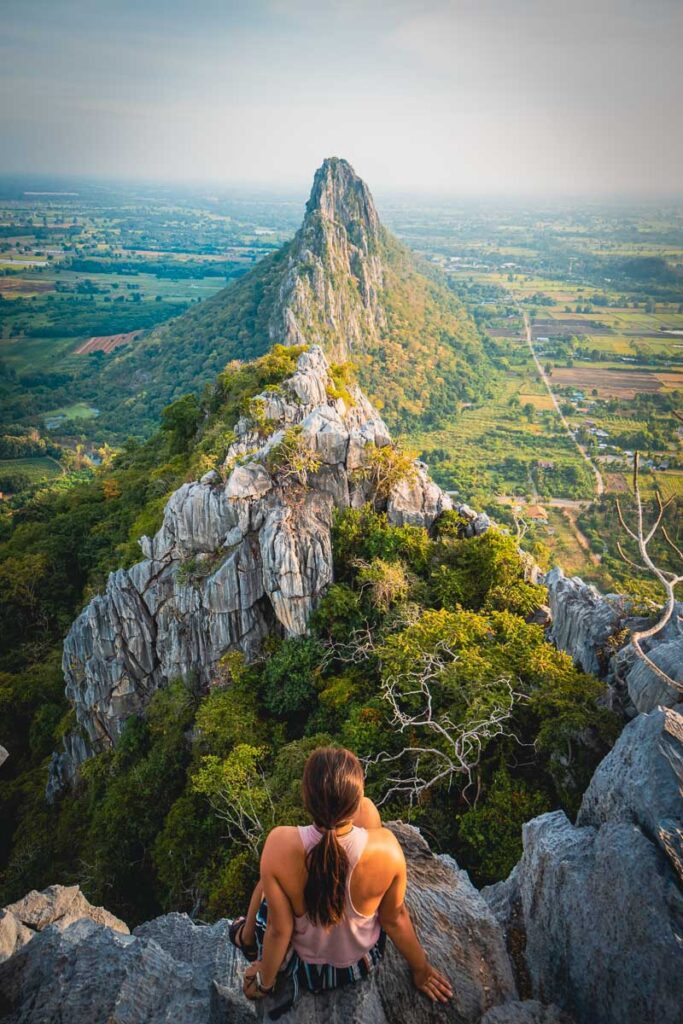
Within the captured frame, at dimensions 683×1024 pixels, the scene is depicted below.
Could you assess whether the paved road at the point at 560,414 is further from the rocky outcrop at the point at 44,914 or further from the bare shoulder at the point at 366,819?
the bare shoulder at the point at 366,819

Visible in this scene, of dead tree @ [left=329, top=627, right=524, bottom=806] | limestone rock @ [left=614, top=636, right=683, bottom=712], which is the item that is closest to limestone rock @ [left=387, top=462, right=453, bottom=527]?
dead tree @ [left=329, top=627, right=524, bottom=806]

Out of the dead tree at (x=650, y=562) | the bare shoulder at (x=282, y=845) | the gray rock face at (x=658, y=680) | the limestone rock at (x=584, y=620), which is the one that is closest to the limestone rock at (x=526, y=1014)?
the bare shoulder at (x=282, y=845)

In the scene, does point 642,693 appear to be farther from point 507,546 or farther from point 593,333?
point 593,333

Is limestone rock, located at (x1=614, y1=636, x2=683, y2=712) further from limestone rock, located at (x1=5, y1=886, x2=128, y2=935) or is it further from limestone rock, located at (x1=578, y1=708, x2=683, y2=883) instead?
limestone rock, located at (x1=5, y1=886, x2=128, y2=935)

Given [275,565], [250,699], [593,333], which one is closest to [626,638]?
[275,565]

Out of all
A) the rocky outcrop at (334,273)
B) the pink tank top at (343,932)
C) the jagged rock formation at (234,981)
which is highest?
the rocky outcrop at (334,273)

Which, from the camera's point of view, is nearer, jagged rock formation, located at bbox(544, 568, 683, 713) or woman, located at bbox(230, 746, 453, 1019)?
woman, located at bbox(230, 746, 453, 1019)
